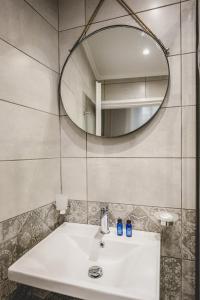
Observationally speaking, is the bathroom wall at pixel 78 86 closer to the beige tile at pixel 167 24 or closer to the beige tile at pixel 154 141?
the beige tile at pixel 154 141

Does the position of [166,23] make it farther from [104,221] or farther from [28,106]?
[104,221]

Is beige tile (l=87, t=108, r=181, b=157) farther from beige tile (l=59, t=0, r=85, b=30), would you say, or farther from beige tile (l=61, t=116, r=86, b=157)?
beige tile (l=59, t=0, r=85, b=30)

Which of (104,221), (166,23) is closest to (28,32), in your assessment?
(166,23)

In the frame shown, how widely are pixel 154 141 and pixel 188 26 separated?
0.65 meters

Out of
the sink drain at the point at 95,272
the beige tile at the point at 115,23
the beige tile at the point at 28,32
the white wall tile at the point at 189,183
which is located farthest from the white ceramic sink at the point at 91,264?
the beige tile at the point at 115,23

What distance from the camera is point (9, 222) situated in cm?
98

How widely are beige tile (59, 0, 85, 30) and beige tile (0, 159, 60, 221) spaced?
91 cm

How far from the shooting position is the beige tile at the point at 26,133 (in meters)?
0.96

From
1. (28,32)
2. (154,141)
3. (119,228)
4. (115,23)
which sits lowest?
(119,228)

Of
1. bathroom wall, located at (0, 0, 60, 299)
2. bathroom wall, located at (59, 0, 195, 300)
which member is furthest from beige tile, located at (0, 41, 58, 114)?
bathroom wall, located at (59, 0, 195, 300)

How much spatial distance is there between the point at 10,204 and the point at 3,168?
0.60 ft

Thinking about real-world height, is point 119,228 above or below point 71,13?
below

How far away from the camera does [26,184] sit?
3.58ft

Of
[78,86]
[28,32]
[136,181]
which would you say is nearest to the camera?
[28,32]
